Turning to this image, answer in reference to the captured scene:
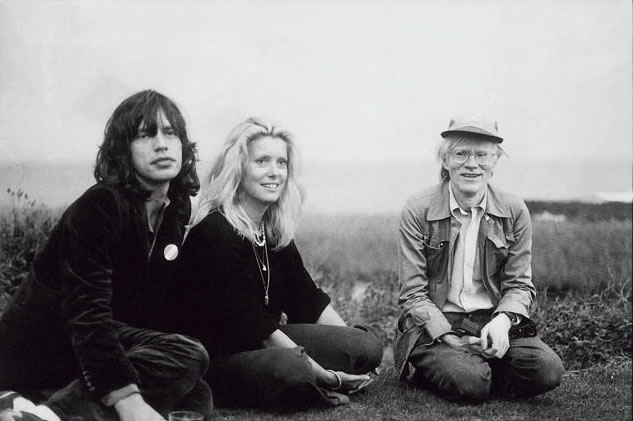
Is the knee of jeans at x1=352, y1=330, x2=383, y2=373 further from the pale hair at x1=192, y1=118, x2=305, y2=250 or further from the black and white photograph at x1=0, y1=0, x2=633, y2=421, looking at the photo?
the pale hair at x1=192, y1=118, x2=305, y2=250

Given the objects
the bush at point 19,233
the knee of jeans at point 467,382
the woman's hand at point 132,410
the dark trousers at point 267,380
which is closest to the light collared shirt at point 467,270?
the knee of jeans at point 467,382

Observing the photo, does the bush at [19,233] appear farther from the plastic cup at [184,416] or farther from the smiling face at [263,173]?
the plastic cup at [184,416]

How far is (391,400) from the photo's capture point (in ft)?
10.8

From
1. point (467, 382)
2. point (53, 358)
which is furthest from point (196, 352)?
point (467, 382)

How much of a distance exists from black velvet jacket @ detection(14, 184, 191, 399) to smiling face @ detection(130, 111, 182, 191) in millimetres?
130

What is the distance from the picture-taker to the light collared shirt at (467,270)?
138 inches

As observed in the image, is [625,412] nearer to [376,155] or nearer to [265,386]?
[265,386]

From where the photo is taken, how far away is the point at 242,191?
10.9 feet

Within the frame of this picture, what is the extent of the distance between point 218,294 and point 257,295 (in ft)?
0.55

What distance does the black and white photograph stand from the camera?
2.89 m

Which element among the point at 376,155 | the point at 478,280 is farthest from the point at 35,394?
the point at 376,155

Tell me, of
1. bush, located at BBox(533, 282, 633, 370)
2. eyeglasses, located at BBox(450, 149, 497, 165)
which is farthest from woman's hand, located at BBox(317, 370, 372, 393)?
bush, located at BBox(533, 282, 633, 370)

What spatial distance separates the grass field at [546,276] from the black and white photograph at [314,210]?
0.01m

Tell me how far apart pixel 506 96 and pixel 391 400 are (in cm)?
196
